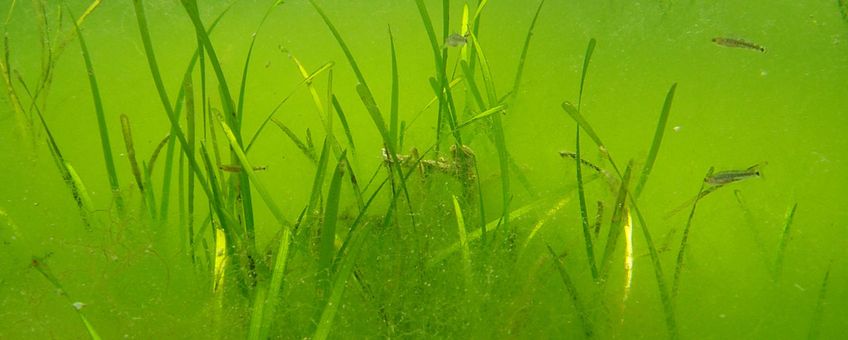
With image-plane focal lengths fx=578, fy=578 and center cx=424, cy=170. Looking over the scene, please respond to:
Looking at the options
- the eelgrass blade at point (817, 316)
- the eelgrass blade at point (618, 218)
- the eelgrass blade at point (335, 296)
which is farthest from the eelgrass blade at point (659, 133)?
the eelgrass blade at point (335, 296)

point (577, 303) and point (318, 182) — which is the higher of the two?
point (318, 182)

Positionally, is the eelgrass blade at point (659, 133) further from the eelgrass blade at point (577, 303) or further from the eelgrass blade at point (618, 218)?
the eelgrass blade at point (577, 303)

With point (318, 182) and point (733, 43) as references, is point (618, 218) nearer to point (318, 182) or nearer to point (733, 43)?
point (318, 182)

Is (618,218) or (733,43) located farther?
(733,43)

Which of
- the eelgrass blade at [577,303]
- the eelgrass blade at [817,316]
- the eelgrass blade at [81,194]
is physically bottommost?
the eelgrass blade at [817,316]

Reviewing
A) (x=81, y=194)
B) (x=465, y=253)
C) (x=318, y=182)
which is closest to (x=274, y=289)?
(x=318, y=182)

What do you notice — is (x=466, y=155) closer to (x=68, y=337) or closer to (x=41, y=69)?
(x=68, y=337)

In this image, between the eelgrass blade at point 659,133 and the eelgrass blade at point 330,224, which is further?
the eelgrass blade at point 659,133

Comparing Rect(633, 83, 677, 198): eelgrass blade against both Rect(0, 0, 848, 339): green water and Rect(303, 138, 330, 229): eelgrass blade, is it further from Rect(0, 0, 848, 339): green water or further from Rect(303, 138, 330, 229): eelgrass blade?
Rect(303, 138, 330, 229): eelgrass blade
